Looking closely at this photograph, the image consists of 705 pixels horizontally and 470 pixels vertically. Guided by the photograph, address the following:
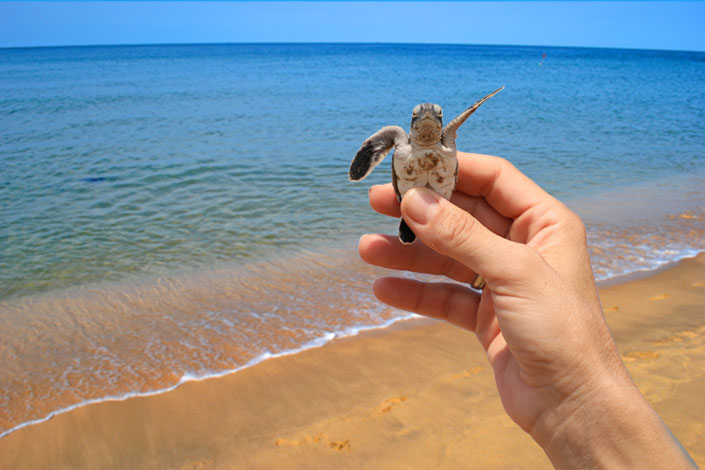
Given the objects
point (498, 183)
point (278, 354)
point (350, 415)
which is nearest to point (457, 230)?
point (498, 183)

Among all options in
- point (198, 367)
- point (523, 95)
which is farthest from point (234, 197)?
point (523, 95)

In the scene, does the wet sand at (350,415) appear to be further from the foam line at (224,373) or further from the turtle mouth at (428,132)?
the turtle mouth at (428,132)

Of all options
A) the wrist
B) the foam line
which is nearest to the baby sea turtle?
the wrist

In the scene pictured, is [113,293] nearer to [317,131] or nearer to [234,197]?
[234,197]

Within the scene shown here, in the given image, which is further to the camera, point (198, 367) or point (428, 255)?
point (198, 367)

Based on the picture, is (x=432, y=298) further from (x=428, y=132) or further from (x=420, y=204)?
(x=428, y=132)

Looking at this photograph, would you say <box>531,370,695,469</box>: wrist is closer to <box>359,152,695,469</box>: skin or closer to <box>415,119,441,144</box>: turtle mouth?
<box>359,152,695,469</box>: skin
